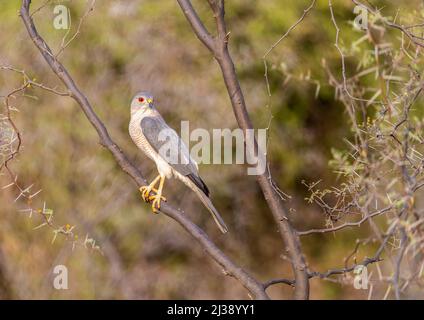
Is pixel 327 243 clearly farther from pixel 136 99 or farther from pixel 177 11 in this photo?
pixel 136 99

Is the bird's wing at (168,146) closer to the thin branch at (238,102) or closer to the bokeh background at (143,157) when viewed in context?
the thin branch at (238,102)

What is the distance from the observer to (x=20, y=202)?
23.1 ft

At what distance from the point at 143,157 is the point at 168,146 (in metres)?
2.76

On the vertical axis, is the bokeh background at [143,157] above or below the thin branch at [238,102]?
above

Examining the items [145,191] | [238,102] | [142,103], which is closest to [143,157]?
[142,103]

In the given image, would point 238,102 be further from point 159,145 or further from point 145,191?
point 159,145

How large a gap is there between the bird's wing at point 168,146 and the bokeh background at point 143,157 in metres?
2.32

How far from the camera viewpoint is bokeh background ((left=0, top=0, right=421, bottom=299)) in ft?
24.0

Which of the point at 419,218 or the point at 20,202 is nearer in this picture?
the point at 419,218

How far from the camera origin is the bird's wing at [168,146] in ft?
14.6

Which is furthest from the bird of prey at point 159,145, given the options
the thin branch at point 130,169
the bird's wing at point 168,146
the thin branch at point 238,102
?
the thin branch at point 238,102

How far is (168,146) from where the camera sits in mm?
4695
